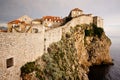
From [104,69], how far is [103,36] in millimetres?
15297

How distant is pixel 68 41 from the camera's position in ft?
125

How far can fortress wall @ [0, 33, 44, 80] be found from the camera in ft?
49.6

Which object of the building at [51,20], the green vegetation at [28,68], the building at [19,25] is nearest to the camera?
the green vegetation at [28,68]

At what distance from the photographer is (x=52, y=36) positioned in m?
30.8

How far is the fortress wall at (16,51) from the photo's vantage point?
15.1 metres

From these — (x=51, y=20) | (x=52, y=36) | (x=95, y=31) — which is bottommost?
(x=52, y=36)

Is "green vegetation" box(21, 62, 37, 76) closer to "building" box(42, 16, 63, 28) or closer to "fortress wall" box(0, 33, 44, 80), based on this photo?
"fortress wall" box(0, 33, 44, 80)

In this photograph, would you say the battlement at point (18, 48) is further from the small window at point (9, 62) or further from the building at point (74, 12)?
the building at point (74, 12)

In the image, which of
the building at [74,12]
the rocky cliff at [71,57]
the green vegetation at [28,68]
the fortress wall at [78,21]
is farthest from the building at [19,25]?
the building at [74,12]

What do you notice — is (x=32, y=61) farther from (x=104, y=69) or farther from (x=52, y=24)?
(x=52, y=24)

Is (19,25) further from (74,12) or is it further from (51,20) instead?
(74,12)

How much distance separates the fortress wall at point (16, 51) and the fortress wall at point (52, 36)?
395 centimetres

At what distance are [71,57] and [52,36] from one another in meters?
8.07

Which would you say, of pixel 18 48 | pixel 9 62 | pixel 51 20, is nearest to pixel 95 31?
pixel 51 20
